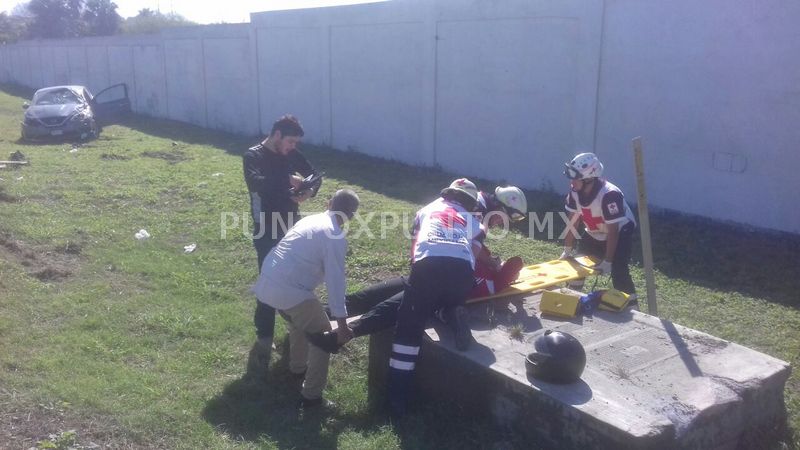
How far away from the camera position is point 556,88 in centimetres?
1165

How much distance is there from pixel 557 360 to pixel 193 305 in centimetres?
399

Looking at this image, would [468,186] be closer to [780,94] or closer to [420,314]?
[420,314]

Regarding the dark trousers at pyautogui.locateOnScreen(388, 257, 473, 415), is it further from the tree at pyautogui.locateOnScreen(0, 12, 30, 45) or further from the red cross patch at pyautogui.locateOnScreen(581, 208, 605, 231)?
the tree at pyautogui.locateOnScreen(0, 12, 30, 45)

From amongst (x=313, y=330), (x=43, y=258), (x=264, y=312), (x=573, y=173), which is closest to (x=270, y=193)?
(x=264, y=312)

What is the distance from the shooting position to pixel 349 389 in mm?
5570

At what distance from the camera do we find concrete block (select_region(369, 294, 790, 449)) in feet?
13.5

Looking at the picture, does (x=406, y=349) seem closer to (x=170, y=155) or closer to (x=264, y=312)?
(x=264, y=312)

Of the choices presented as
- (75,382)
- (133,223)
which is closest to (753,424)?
(75,382)

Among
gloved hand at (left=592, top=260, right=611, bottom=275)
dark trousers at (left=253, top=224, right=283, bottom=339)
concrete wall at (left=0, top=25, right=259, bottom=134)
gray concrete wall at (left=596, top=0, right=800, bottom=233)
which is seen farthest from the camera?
concrete wall at (left=0, top=25, right=259, bottom=134)

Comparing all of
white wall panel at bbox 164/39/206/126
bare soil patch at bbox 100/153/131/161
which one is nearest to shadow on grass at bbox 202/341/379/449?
bare soil patch at bbox 100/153/131/161

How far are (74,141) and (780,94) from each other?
15.8 metres

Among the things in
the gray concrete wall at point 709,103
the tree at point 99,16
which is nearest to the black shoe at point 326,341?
the gray concrete wall at point 709,103

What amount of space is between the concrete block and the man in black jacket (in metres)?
0.94

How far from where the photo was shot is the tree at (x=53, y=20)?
5541 cm
